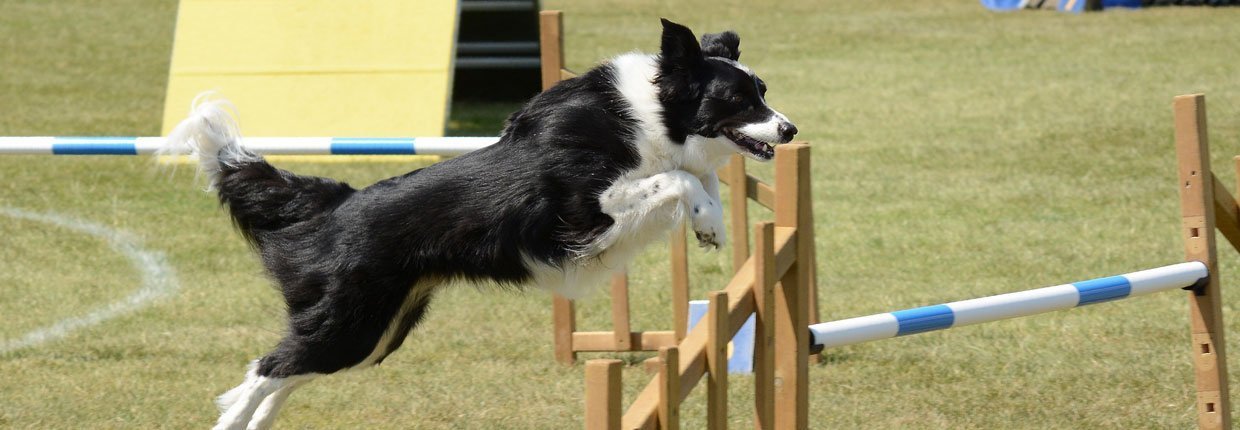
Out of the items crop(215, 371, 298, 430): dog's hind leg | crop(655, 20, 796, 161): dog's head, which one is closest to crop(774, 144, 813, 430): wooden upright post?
crop(655, 20, 796, 161): dog's head

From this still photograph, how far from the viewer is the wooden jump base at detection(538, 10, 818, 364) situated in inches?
223

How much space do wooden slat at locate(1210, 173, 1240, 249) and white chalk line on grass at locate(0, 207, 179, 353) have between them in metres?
5.03

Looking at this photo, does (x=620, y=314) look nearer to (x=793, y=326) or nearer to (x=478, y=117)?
(x=793, y=326)

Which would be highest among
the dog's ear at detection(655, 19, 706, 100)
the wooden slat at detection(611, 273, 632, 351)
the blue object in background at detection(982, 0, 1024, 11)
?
the blue object in background at detection(982, 0, 1024, 11)

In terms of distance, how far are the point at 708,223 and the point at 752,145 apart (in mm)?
290

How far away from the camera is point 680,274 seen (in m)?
5.94

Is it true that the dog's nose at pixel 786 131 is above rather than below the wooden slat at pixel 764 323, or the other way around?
above

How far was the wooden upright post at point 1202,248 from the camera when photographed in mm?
4605

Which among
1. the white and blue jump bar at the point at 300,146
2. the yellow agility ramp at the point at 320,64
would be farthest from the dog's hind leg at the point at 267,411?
the yellow agility ramp at the point at 320,64

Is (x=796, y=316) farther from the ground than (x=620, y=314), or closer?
farther from the ground

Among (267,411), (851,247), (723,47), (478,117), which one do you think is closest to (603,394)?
(723,47)

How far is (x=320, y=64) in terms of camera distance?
1095cm

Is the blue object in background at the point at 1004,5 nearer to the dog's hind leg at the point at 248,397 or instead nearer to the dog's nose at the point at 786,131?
the dog's nose at the point at 786,131

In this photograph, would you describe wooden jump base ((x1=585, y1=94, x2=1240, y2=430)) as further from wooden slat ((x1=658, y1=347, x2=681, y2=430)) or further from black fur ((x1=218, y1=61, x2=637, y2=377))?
black fur ((x1=218, y1=61, x2=637, y2=377))
